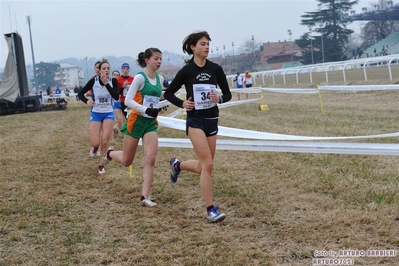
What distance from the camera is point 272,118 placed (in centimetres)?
1598

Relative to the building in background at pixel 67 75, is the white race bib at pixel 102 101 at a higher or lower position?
lower

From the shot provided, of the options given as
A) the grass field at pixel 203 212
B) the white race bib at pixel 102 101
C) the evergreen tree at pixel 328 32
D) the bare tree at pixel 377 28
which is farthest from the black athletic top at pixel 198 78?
the bare tree at pixel 377 28

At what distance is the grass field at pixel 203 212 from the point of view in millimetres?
4250

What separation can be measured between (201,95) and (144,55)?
1.28 metres

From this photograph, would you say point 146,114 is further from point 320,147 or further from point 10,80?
point 10,80

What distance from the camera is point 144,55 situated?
6086mm

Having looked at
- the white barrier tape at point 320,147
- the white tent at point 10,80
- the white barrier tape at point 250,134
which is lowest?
the white barrier tape at point 320,147

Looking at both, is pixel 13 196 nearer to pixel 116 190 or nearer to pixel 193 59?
pixel 116 190

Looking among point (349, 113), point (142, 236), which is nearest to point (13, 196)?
point (142, 236)

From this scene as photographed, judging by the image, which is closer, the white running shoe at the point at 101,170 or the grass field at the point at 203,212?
the grass field at the point at 203,212

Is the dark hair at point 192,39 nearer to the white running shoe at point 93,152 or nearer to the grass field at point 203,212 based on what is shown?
the grass field at point 203,212

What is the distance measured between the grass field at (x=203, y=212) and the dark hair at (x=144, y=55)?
182 centimetres

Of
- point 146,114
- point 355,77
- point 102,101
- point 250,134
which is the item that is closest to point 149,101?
point 146,114

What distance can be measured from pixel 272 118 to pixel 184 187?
31.1ft
